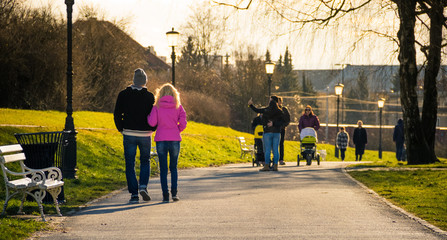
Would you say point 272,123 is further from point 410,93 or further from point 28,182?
point 28,182

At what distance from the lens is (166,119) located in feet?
33.3

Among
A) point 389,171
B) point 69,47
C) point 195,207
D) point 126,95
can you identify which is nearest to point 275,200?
point 195,207

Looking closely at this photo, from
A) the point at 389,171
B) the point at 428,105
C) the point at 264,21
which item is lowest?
the point at 389,171

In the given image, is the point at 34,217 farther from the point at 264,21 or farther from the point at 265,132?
the point at 265,132

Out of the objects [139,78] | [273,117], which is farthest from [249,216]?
[273,117]

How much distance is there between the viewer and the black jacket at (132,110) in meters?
10.0

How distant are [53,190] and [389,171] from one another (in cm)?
1117

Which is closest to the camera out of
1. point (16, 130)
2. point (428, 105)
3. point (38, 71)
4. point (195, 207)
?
point (195, 207)

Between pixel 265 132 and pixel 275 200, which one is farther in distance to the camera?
pixel 265 132

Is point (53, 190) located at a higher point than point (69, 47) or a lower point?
lower

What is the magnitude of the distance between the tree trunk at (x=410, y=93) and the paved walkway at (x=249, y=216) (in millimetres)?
8066

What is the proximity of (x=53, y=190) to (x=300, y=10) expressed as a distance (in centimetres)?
828

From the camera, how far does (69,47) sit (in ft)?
47.8

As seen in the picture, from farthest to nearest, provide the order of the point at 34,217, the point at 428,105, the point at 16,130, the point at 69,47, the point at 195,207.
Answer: the point at 428,105 → the point at 16,130 → the point at 69,47 → the point at 195,207 → the point at 34,217
